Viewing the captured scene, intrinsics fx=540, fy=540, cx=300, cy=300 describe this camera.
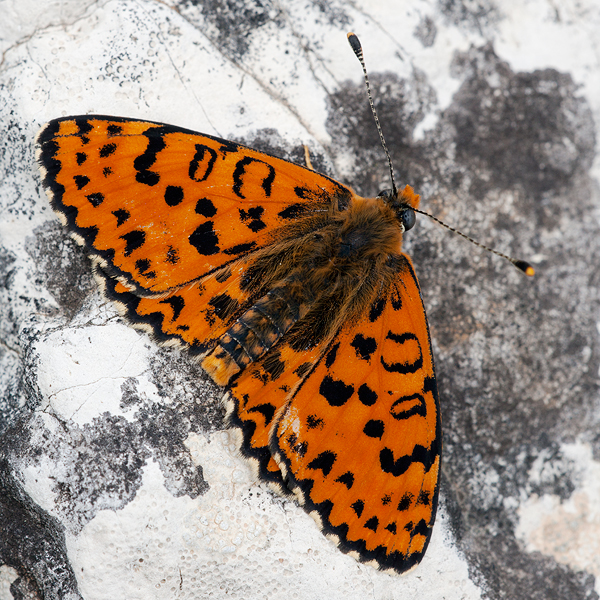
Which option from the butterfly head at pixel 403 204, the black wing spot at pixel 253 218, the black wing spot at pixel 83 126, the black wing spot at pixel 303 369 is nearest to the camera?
the black wing spot at pixel 83 126

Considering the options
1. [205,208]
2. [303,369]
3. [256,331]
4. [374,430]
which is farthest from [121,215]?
[374,430]

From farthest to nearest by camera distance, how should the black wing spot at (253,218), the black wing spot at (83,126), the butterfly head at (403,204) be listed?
the butterfly head at (403,204) < the black wing spot at (253,218) < the black wing spot at (83,126)

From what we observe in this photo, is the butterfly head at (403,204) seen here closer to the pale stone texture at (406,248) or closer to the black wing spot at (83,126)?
the pale stone texture at (406,248)

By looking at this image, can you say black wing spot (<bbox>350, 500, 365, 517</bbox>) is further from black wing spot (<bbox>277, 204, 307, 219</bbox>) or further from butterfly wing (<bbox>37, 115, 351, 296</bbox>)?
black wing spot (<bbox>277, 204, 307, 219</bbox>)

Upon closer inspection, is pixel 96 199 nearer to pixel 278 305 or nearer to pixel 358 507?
pixel 278 305

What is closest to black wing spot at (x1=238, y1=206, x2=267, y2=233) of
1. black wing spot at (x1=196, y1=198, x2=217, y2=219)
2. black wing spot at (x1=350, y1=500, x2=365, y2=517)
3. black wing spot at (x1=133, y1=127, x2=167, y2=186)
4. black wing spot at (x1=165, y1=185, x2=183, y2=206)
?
black wing spot at (x1=196, y1=198, x2=217, y2=219)

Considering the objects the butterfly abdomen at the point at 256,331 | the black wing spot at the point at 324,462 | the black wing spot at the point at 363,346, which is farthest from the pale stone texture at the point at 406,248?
the black wing spot at the point at 363,346

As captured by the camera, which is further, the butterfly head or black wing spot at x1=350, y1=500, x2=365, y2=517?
the butterfly head
